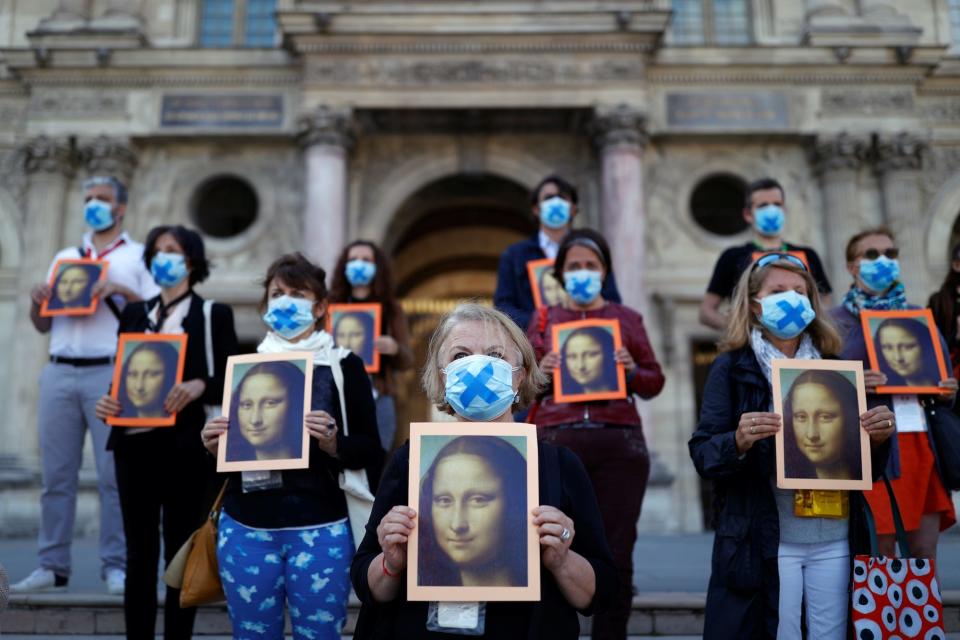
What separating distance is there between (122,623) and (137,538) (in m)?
1.59

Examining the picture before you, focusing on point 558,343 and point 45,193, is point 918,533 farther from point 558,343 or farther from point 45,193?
point 45,193

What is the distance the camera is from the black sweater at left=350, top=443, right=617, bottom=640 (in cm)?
233

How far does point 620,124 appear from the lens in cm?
1392

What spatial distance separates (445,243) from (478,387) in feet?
64.7

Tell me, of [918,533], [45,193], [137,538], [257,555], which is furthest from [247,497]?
[45,193]

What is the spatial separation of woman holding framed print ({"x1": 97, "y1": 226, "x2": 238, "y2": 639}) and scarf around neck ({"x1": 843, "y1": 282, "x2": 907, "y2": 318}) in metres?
3.58

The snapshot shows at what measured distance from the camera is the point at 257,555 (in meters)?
3.33

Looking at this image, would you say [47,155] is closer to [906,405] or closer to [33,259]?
[33,259]

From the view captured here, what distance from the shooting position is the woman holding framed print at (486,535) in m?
2.28

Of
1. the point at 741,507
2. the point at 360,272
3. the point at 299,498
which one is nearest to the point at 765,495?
the point at 741,507

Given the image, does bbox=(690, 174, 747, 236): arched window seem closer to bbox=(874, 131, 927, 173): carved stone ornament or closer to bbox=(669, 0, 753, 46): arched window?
bbox=(874, 131, 927, 173): carved stone ornament

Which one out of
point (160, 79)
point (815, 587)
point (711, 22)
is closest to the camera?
point (815, 587)

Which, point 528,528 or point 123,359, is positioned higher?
point 123,359

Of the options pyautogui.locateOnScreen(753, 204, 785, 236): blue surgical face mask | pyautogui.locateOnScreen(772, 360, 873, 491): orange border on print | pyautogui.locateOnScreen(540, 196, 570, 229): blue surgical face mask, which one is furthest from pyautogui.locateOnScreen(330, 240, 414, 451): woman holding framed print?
pyautogui.locateOnScreen(772, 360, 873, 491): orange border on print
